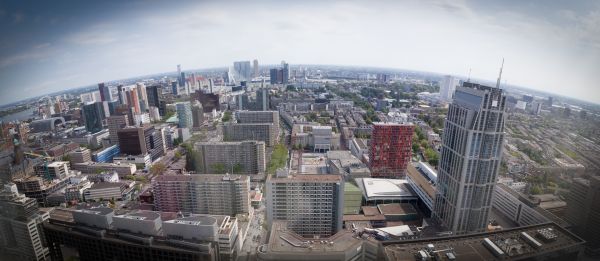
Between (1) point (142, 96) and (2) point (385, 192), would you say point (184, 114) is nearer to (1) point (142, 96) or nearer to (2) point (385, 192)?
(1) point (142, 96)

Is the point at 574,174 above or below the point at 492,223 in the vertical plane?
above

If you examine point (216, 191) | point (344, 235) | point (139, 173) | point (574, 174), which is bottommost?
point (139, 173)

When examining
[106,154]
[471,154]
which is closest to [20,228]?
[471,154]

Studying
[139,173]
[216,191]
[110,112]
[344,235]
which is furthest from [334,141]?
[110,112]

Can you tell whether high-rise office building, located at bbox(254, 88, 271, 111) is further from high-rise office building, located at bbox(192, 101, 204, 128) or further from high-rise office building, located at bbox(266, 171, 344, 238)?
high-rise office building, located at bbox(266, 171, 344, 238)

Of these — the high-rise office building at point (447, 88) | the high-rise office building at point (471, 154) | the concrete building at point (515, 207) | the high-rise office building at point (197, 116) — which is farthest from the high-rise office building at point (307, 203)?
the high-rise office building at point (447, 88)

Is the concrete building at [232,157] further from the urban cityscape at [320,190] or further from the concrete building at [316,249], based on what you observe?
the concrete building at [316,249]

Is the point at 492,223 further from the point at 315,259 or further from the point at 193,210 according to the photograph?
the point at 193,210
